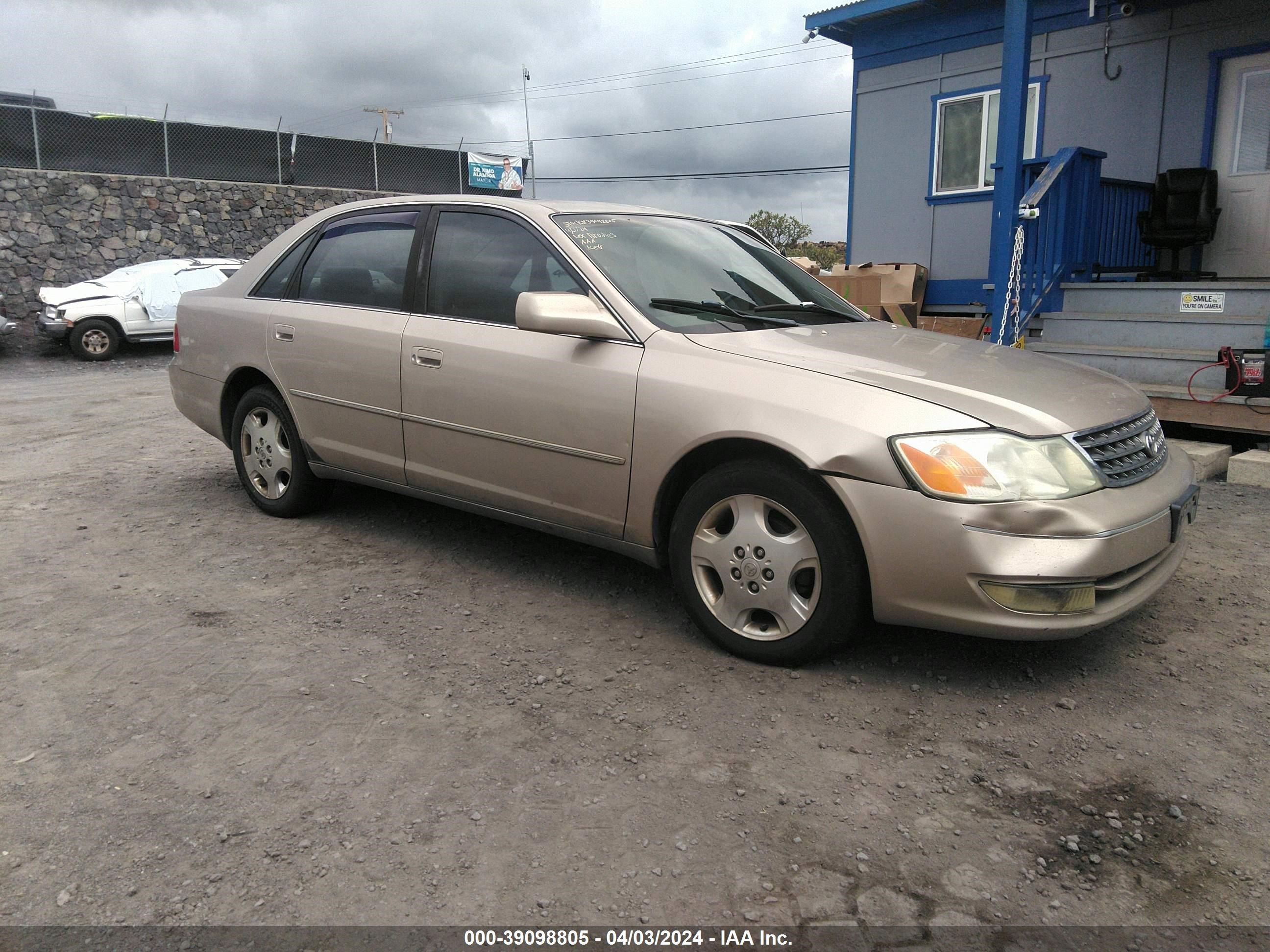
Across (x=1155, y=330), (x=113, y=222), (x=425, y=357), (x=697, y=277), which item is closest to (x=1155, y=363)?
(x=1155, y=330)

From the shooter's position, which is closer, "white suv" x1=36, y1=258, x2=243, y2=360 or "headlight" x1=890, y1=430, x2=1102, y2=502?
"headlight" x1=890, y1=430, x2=1102, y2=502

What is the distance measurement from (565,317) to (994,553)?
1.73m

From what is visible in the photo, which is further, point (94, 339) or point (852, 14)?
point (94, 339)

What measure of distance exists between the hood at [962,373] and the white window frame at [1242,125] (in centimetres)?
643

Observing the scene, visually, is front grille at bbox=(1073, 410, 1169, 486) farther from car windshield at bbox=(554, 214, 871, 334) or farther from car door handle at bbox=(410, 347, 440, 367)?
car door handle at bbox=(410, 347, 440, 367)

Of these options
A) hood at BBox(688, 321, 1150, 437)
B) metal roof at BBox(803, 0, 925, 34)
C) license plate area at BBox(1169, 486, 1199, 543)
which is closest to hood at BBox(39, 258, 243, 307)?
metal roof at BBox(803, 0, 925, 34)

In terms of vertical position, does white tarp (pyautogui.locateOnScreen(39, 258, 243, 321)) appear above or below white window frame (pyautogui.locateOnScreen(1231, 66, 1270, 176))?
below

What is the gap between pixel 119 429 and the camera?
28.5ft

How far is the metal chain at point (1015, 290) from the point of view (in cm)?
812

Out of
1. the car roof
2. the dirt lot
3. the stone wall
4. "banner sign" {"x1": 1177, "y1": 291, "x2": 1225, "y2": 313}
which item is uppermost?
the stone wall

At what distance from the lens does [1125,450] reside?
11.1ft

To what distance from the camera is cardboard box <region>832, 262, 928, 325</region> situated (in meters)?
10.8

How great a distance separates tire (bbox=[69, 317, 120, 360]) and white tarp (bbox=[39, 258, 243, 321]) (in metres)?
0.49

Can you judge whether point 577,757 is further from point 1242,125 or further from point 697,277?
point 1242,125
